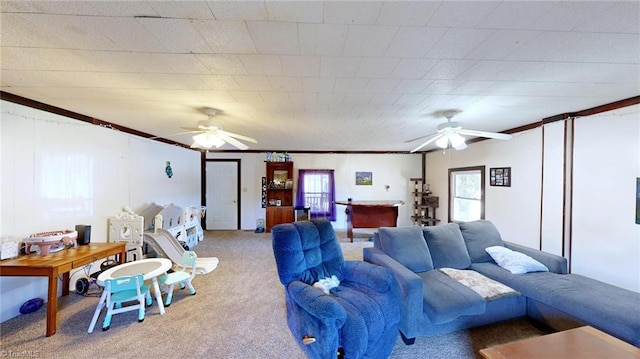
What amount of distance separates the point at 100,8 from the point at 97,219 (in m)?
3.36

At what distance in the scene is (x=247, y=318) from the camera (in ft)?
8.13

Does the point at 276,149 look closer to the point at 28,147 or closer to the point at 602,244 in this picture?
the point at 28,147

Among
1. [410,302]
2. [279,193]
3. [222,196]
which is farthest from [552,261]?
[222,196]

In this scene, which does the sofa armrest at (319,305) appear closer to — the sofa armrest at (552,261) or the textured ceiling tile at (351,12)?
the textured ceiling tile at (351,12)

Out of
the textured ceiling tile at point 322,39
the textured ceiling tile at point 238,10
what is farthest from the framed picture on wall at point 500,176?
the textured ceiling tile at point 238,10

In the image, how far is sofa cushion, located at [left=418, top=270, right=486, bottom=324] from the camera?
1.97 metres

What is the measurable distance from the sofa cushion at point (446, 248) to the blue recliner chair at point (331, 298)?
39.5 inches

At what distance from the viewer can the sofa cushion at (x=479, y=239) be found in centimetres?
299

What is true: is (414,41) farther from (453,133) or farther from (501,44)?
(453,133)

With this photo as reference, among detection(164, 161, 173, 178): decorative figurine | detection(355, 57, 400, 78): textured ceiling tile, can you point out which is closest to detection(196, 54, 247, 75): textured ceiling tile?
detection(355, 57, 400, 78): textured ceiling tile

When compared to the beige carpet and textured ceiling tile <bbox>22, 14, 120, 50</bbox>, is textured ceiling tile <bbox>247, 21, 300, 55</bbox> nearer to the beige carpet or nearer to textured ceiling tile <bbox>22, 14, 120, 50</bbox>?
textured ceiling tile <bbox>22, 14, 120, 50</bbox>

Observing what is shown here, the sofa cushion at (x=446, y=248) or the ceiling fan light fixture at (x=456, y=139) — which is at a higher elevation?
the ceiling fan light fixture at (x=456, y=139)

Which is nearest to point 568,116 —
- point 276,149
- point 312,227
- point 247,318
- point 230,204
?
point 312,227

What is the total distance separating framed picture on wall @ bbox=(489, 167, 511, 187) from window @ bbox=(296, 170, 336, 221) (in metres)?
3.70
